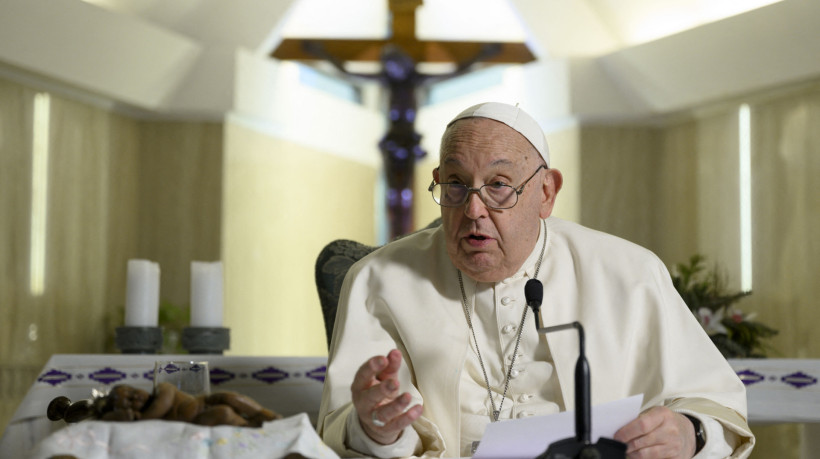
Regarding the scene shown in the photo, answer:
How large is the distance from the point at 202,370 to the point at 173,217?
20.3 feet

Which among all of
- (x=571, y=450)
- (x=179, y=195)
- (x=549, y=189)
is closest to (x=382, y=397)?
(x=571, y=450)

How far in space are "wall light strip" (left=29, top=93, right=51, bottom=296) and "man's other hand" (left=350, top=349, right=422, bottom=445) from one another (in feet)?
16.8


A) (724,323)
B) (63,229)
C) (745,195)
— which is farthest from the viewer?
(745,195)

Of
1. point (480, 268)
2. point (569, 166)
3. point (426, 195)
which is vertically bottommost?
point (480, 268)

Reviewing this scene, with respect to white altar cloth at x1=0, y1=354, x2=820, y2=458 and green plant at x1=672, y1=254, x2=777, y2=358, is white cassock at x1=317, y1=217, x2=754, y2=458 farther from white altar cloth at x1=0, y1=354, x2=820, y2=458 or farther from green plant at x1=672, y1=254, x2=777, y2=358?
green plant at x1=672, y1=254, x2=777, y2=358

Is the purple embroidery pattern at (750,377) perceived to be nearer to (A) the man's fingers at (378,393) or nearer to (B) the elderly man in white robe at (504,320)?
(B) the elderly man in white robe at (504,320)

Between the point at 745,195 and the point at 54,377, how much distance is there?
530cm

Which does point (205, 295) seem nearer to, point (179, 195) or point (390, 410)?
point (390, 410)

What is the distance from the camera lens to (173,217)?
7.95 metres

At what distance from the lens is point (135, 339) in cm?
430

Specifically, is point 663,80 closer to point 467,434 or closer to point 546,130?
point 546,130

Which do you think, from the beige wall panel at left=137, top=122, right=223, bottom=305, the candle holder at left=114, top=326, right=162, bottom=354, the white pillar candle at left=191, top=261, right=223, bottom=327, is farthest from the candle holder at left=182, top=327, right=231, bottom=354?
the beige wall panel at left=137, top=122, right=223, bottom=305

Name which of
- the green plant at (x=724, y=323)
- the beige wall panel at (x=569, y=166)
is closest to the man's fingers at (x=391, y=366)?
the green plant at (x=724, y=323)

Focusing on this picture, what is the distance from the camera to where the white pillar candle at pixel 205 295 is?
14.5 ft
